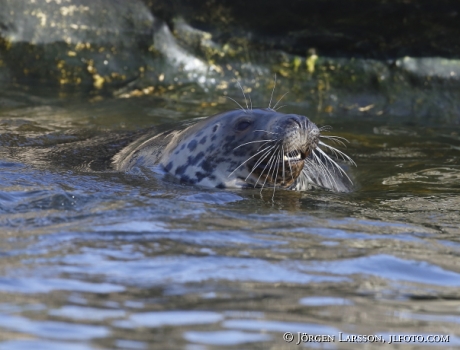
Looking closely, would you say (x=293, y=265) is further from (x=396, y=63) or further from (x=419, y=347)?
(x=396, y=63)

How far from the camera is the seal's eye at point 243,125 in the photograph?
5426 mm

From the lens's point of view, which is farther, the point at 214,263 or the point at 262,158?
the point at 262,158

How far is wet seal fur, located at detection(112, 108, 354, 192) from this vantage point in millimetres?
5165

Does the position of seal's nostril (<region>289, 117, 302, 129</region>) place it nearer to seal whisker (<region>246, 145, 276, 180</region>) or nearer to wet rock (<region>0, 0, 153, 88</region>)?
seal whisker (<region>246, 145, 276, 180</region>)

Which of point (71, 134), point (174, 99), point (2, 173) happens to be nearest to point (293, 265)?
point (2, 173)

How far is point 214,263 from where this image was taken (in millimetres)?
3395

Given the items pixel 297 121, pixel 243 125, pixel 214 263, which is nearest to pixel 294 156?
pixel 297 121

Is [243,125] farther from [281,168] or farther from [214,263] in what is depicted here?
[214,263]

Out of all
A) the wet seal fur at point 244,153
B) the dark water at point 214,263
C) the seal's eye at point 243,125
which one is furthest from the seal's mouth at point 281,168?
the seal's eye at point 243,125

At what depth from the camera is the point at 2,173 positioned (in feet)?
16.9

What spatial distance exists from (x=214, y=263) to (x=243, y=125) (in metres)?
2.17

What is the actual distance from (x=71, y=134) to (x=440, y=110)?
4132 mm

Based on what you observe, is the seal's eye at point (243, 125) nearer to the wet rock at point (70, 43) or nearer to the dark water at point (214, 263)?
the dark water at point (214, 263)

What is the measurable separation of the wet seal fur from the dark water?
7.8 inches
